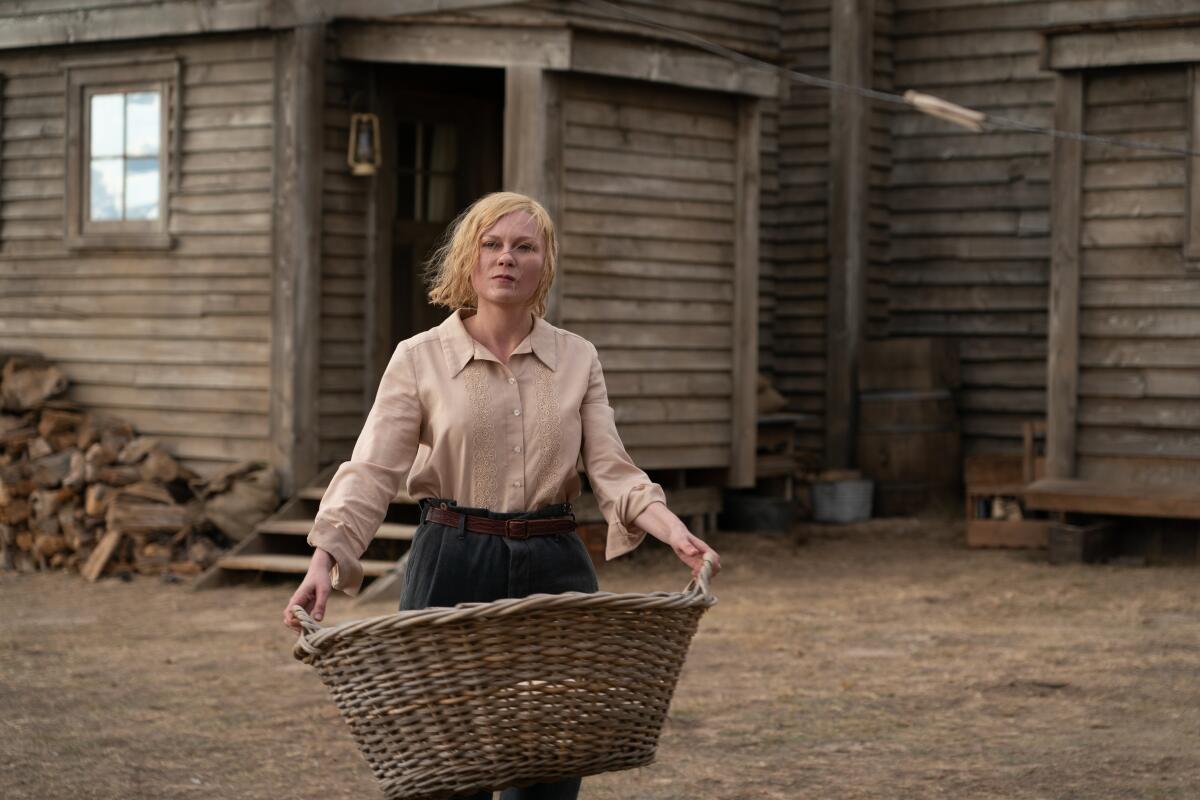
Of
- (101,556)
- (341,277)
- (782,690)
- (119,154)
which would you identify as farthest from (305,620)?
(119,154)

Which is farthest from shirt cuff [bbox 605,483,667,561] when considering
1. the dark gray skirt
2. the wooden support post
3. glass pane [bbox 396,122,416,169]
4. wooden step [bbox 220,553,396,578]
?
glass pane [bbox 396,122,416,169]

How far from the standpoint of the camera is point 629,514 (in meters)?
3.50

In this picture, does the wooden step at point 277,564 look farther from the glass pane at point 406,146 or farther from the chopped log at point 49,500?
the glass pane at point 406,146

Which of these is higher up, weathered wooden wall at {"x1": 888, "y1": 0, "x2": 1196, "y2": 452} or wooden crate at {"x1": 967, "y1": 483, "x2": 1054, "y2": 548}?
weathered wooden wall at {"x1": 888, "y1": 0, "x2": 1196, "y2": 452}

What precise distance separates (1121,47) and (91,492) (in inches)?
268

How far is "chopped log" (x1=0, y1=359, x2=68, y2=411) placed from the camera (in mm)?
11023

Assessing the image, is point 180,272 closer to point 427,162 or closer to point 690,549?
point 427,162

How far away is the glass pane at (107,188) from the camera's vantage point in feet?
36.4

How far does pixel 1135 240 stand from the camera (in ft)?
33.5

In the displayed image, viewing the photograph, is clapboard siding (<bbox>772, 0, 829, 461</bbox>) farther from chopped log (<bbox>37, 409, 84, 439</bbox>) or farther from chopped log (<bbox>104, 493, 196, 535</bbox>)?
chopped log (<bbox>37, 409, 84, 439</bbox>)

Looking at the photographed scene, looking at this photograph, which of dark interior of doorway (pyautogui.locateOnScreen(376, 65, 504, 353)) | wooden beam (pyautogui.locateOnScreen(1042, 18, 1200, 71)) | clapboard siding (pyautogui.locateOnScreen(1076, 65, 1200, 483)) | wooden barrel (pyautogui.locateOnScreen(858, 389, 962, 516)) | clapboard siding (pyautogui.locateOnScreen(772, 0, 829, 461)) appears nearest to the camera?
wooden beam (pyautogui.locateOnScreen(1042, 18, 1200, 71))

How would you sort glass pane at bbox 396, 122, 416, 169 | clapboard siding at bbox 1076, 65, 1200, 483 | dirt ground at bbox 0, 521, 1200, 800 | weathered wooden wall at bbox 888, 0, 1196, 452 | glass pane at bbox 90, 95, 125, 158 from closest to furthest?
dirt ground at bbox 0, 521, 1200, 800 < clapboard siding at bbox 1076, 65, 1200, 483 < glass pane at bbox 90, 95, 125, 158 < glass pane at bbox 396, 122, 416, 169 < weathered wooden wall at bbox 888, 0, 1196, 452

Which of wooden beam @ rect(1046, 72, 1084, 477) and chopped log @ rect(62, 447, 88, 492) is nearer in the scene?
wooden beam @ rect(1046, 72, 1084, 477)

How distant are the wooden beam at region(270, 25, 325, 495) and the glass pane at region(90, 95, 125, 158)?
135 cm
